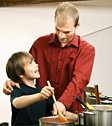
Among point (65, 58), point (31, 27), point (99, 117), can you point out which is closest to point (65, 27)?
point (65, 58)

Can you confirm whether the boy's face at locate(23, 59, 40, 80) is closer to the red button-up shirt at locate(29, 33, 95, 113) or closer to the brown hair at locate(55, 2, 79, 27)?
the red button-up shirt at locate(29, 33, 95, 113)

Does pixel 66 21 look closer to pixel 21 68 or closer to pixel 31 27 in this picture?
pixel 21 68

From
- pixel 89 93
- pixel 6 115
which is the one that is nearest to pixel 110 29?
pixel 89 93

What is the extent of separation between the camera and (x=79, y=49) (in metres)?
1.95

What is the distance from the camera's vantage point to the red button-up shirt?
1875 millimetres

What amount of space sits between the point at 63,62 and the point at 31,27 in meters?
2.43

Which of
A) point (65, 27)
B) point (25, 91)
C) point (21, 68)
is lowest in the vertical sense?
point (25, 91)

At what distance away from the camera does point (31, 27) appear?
14.1 feet

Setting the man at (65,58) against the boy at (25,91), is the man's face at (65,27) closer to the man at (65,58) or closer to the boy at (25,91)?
the man at (65,58)

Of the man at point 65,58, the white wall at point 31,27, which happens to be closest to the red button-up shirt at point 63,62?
the man at point 65,58

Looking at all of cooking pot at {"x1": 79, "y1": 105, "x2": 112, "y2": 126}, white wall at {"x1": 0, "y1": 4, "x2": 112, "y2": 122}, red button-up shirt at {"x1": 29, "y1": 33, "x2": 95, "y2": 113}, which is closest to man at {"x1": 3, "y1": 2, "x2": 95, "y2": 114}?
red button-up shirt at {"x1": 29, "y1": 33, "x2": 95, "y2": 113}

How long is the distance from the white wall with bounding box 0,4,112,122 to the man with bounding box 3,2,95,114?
2202mm

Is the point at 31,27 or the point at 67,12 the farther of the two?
the point at 31,27

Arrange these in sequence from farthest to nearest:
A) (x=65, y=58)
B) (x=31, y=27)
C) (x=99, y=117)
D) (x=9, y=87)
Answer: (x=31, y=27), (x=65, y=58), (x=9, y=87), (x=99, y=117)
